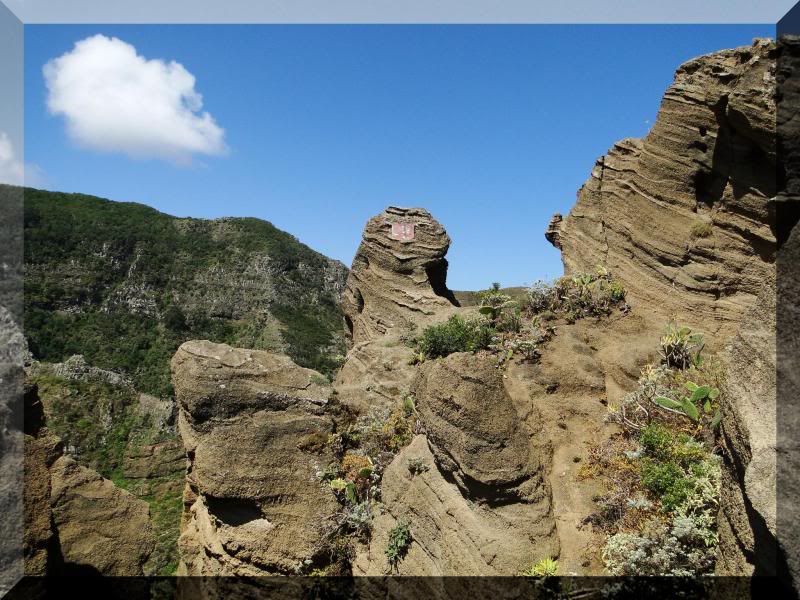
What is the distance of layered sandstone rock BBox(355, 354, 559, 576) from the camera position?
25.9ft

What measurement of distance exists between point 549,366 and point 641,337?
2.25 m

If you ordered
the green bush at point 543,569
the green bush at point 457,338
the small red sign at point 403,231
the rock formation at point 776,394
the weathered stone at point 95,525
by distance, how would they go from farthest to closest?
the small red sign at point 403,231
the green bush at point 457,338
the weathered stone at point 95,525
the green bush at point 543,569
the rock formation at point 776,394

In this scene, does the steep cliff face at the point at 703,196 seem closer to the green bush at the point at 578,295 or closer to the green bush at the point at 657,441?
the green bush at the point at 578,295

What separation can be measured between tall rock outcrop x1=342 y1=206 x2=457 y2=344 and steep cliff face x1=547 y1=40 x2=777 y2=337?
6.50 meters

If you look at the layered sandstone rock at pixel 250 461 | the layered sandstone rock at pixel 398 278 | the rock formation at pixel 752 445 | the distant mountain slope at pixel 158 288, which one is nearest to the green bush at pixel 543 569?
the rock formation at pixel 752 445

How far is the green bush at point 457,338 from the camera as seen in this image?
524 inches

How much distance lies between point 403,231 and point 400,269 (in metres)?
1.31

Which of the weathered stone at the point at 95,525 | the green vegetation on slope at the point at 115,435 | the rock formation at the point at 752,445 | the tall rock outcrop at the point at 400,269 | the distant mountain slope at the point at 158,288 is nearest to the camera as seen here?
the rock formation at the point at 752,445

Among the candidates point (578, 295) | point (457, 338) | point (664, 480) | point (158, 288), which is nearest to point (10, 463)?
point (664, 480)

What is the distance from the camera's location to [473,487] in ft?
27.5

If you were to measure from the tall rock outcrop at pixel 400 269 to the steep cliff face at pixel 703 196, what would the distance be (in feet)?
21.3

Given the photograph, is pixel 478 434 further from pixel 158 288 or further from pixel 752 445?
pixel 158 288

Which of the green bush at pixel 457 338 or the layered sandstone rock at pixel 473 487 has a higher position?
the green bush at pixel 457 338

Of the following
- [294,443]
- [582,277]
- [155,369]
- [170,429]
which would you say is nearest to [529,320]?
[582,277]
